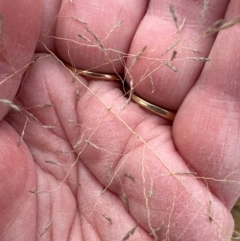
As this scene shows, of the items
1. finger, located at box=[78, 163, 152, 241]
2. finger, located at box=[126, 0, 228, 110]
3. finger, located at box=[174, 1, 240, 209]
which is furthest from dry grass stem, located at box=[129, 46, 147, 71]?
finger, located at box=[78, 163, 152, 241]

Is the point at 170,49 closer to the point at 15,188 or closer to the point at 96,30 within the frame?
the point at 96,30

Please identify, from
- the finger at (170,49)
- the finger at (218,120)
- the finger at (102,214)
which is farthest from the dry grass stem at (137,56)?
the finger at (102,214)

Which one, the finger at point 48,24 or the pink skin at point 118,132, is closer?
the pink skin at point 118,132

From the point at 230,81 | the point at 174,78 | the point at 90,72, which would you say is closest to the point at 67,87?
the point at 90,72

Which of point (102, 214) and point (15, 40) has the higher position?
point (15, 40)

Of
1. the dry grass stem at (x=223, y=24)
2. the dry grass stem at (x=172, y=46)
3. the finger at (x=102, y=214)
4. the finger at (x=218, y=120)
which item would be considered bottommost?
the finger at (x=102, y=214)

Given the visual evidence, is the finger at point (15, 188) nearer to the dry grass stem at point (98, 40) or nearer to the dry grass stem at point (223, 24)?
the dry grass stem at point (98, 40)

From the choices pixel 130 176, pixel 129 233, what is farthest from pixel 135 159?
pixel 129 233
